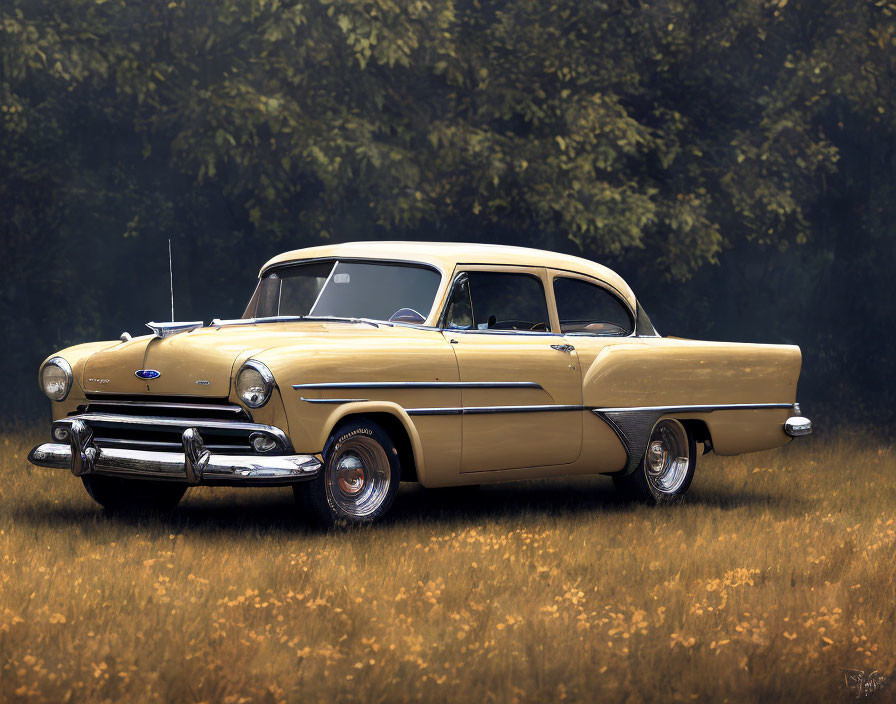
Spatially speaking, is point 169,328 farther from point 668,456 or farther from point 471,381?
point 668,456

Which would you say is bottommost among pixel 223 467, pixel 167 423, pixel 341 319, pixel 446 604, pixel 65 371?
pixel 446 604

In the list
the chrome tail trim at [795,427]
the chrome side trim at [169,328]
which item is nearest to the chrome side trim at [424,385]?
the chrome side trim at [169,328]

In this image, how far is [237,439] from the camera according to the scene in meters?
7.72

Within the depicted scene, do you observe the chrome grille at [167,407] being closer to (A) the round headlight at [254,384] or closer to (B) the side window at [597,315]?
(A) the round headlight at [254,384]

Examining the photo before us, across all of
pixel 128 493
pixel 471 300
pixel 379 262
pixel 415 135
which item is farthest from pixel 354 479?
pixel 415 135

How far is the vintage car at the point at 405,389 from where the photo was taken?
772 centimetres

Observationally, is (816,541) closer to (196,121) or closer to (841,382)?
(196,121)

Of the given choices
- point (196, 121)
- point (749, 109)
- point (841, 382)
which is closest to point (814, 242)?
point (841, 382)

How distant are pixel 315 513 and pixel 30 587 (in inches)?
79.8

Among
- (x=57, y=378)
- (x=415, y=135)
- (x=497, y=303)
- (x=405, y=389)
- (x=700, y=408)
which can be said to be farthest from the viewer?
(x=415, y=135)

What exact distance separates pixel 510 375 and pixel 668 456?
6.95 ft

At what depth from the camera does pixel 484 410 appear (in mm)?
8641

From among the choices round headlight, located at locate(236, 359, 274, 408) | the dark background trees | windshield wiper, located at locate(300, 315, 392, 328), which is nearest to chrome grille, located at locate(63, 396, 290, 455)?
round headlight, located at locate(236, 359, 274, 408)

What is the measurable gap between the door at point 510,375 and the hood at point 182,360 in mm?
1020
